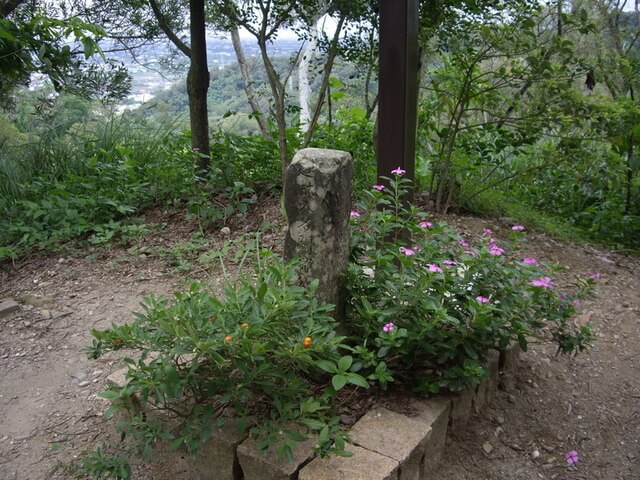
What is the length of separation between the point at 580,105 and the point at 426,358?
284 cm

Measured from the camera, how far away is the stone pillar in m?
2.44

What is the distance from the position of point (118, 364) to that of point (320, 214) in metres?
1.39

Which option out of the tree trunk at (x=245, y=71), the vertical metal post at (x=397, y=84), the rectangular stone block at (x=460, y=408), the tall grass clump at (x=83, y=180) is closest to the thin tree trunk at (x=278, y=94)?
the tall grass clump at (x=83, y=180)

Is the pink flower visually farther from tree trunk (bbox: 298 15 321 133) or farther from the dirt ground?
tree trunk (bbox: 298 15 321 133)

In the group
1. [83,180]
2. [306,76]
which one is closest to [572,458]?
[83,180]

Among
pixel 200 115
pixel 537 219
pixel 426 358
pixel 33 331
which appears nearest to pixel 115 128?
pixel 200 115

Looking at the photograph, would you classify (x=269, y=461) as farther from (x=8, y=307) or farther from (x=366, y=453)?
(x=8, y=307)

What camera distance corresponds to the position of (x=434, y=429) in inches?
95.3

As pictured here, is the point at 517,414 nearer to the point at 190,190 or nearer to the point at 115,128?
the point at 190,190

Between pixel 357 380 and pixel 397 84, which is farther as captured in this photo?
pixel 397 84

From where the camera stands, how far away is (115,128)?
6.06 metres

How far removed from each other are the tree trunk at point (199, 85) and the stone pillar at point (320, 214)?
259cm

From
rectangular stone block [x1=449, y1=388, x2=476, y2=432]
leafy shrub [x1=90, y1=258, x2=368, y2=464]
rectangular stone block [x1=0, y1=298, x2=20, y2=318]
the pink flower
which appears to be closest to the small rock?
leafy shrub [x1=90, y1=258, x2=368, y2=464]

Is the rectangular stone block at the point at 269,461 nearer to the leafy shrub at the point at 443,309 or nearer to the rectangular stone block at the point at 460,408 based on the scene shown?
the leafy shrub at the point at 443,309
